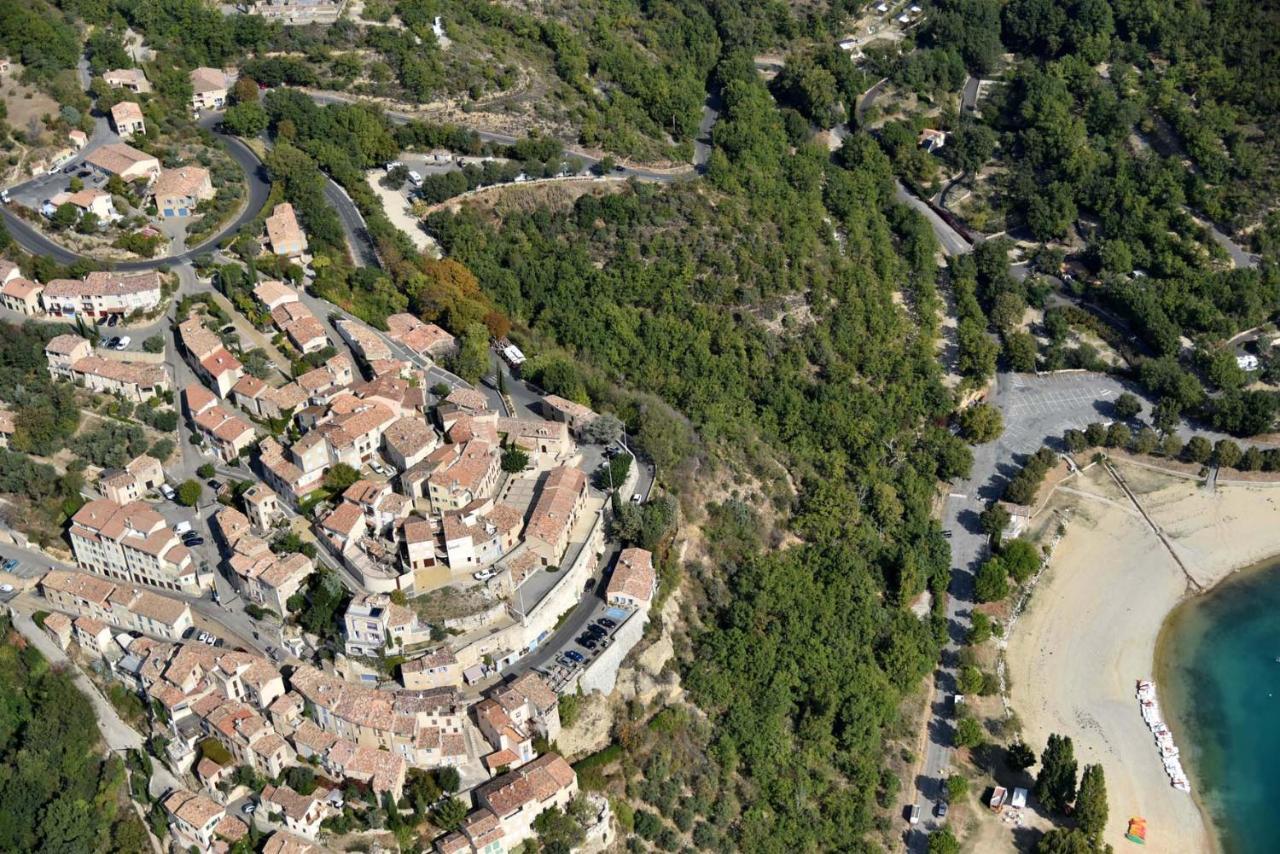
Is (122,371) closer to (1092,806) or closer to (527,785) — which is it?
(527,785)

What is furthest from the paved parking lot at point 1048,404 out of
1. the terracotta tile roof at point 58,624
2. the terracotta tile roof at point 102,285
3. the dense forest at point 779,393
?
the terracotta tile roof at point 58,624

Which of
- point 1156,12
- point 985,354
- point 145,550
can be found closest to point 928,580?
point 985,354

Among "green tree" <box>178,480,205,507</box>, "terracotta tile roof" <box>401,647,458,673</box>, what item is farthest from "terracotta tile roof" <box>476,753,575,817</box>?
"green tree" <box>178,480,205,507</box>

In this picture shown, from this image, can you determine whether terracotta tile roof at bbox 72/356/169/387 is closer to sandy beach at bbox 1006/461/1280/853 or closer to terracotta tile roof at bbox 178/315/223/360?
terracotta tile roof at bbox 178/315/223/360

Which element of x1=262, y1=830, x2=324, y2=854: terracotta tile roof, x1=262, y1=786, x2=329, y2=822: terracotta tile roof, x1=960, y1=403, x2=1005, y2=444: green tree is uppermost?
x1=960, y1=403, x2=1005, y2=444: green tree

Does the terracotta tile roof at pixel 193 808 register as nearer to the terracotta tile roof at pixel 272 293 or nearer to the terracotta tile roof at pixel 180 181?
the terracotta tile roof at pixel 272 293

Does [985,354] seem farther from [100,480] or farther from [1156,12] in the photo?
[100,480]
